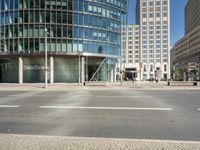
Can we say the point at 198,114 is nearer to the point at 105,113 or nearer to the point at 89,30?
the point at 105,113

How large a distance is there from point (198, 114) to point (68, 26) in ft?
166

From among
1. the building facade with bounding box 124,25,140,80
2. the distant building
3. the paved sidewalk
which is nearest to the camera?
the paved sidewalk

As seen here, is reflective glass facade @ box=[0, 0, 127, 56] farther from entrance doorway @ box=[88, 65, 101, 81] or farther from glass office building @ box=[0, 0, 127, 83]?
entrance doorway @ box=[88, 65, 101, 81]

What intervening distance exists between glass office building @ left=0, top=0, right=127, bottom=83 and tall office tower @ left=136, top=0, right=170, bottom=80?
8984 centimetres

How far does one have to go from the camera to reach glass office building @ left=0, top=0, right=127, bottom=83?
58938 mm

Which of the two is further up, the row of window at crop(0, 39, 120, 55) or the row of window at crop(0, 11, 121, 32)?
the row of window at crop(0, 11, 121, 32)

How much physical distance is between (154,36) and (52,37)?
105136mm

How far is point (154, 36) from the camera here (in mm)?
155625

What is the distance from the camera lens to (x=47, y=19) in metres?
59.1

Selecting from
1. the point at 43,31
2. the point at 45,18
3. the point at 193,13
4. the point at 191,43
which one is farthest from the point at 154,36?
the point at 43,31

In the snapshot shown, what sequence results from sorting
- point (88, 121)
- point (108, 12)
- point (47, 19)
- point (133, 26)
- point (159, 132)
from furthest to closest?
point (133, 26)
point (108, 12)
point (47, 19)
point (88, 121)
point (159, 132)

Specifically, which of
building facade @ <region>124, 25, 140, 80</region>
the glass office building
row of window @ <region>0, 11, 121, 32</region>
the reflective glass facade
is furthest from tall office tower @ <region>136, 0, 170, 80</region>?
row of window @ <region>0, 11, 121, 32</region>

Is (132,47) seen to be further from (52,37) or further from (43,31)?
(43,31)

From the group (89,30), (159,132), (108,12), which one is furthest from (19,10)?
(159,132)
